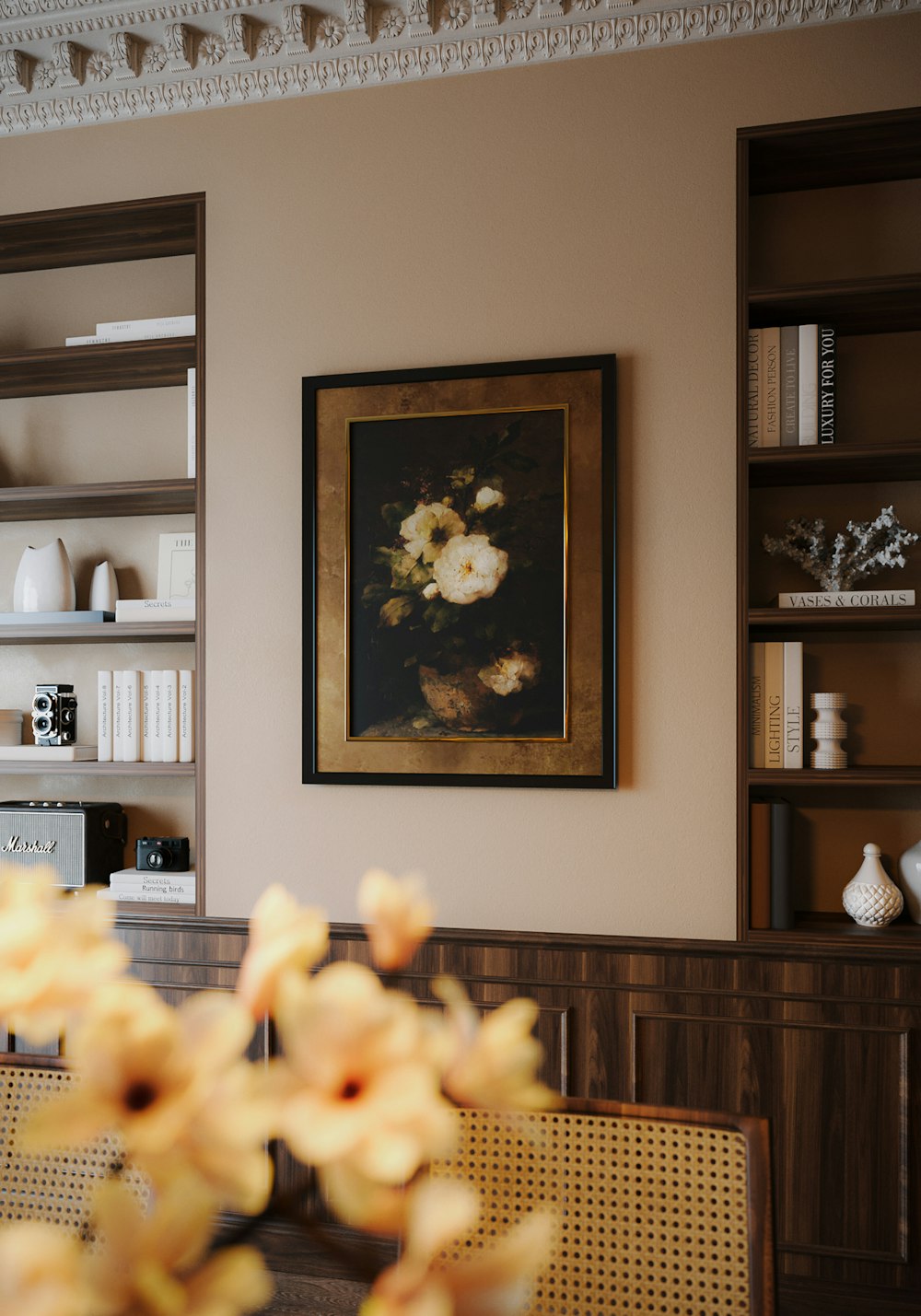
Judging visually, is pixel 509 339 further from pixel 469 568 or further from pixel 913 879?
pixel 913 879

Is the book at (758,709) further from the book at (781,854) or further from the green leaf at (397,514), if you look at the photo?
the green leaf at (397,514)

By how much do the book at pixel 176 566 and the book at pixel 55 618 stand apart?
0.56 ft

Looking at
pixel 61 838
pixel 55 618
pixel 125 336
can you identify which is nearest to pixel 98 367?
pixel 125 336

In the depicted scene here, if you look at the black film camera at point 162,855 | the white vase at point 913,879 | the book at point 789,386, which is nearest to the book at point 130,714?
the black film camera at point 162,855

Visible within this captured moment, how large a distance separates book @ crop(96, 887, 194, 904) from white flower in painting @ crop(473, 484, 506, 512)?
4.14 feet

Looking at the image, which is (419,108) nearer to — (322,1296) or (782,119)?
(782,119)

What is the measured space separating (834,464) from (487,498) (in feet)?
2.64

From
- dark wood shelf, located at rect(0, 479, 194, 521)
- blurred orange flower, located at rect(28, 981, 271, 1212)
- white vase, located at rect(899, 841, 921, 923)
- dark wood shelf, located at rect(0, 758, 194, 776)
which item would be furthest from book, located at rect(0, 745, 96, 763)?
blurred orange flower, located at rect(28, 981, 271, 1212)

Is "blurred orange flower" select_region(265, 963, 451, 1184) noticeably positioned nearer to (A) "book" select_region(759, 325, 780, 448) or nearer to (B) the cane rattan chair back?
(B) the cane rattan chair back

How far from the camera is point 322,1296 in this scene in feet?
7.23

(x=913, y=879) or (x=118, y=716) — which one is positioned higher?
(x=118, y=716)

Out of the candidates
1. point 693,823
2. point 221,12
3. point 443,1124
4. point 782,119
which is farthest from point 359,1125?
point 221,12

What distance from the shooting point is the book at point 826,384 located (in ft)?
7.35

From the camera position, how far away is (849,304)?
2250 mm
